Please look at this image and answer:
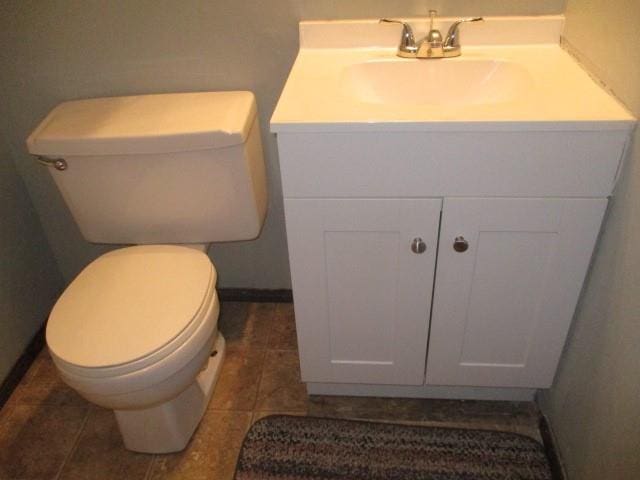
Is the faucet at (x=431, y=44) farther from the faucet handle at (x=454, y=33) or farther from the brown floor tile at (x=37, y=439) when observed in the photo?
the brown floor tile at (x=37, y=439)

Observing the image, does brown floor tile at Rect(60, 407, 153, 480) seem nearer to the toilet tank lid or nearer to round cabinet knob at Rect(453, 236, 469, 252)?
the toilet tank lid

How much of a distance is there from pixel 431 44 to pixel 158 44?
71cm

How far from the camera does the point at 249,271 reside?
1.72 m

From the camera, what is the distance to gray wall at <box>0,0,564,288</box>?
124cm

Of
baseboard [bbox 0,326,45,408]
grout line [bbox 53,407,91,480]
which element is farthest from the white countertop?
baseboard [bbox 0,326,45,408]

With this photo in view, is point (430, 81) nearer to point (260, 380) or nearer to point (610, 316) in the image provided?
point (610, 316)

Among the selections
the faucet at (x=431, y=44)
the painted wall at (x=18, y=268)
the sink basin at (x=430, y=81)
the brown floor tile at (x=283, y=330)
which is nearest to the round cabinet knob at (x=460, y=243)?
the sink basin at (x=430, y=81)

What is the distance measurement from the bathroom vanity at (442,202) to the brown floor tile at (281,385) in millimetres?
54

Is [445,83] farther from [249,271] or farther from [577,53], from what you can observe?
[249,271]

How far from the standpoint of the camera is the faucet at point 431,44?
1.20 metres

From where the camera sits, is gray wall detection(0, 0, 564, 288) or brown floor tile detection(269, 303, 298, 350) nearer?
gray wall detection(0, 0, 564, 288)

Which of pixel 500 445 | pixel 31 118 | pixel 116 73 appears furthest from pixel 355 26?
pixel 500 445

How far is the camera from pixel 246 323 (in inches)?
67.4

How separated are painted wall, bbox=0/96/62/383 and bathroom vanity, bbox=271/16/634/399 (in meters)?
0.92
